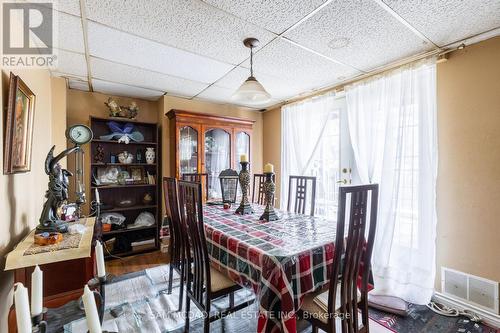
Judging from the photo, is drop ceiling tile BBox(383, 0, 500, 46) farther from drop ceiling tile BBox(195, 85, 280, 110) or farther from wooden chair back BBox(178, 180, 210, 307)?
drop ceiling tile BBox(195, 85, 280, 110)

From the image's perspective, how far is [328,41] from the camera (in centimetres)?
191

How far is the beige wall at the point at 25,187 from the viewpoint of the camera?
4.16 ft

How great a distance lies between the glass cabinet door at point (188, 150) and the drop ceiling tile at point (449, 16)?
2.54m

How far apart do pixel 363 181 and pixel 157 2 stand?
242cm

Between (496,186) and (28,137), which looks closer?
(28,137)

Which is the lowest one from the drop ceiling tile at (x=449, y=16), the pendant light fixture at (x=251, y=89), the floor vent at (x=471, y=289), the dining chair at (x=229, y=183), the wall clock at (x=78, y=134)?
the floor vent at (x=471, y=289)

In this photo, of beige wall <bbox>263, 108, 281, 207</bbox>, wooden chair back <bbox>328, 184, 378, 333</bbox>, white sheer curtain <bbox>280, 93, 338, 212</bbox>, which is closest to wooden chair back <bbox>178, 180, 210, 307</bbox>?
wooden chair back <bbox>328, 184, 378, 333</bbox>

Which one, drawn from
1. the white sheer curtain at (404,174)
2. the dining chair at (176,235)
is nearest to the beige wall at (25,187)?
the dining chair at (176,235)

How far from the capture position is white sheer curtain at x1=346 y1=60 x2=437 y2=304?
2.12 m

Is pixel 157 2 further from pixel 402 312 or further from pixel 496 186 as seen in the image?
pixel 402 312

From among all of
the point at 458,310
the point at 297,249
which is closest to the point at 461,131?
the point at 458,310

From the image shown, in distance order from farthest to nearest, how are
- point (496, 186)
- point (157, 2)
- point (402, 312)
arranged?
1. point (402, 312)
2. point (496, 186)
3. point (157, 2)

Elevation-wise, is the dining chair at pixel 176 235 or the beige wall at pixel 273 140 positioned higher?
the beige wall at pixel 273 140

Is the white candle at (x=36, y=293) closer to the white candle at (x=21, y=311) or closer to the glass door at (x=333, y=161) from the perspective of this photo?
the white candle at (x=21, y=311)
